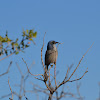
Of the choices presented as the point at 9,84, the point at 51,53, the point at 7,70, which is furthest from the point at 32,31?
the point at 51,53

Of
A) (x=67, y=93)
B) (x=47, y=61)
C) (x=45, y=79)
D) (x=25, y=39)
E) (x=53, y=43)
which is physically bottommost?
(x=67, y=93)

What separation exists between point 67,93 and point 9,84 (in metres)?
1.22

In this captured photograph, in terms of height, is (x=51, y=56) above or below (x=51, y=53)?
below

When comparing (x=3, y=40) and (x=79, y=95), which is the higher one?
(x=3, y=40)

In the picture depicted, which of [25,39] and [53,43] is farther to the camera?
[53,43]

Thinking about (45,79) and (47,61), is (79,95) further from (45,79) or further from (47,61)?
(47,61)

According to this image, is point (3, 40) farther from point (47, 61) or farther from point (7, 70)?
point (47, 61)

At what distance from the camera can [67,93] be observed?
4.26 meters

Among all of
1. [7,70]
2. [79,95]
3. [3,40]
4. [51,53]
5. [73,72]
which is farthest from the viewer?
[51,53]

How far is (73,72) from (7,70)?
5.41ft

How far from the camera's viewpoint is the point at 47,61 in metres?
9.05

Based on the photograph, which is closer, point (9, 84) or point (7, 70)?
point (7, 70)

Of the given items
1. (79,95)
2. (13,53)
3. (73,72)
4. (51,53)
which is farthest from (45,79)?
(51,53)

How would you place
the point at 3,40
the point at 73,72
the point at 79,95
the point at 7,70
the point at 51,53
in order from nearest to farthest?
the point at 7,70 → the point at 3,40 → the point at 79,95 → the point at 73,72 → the point at 51,53
